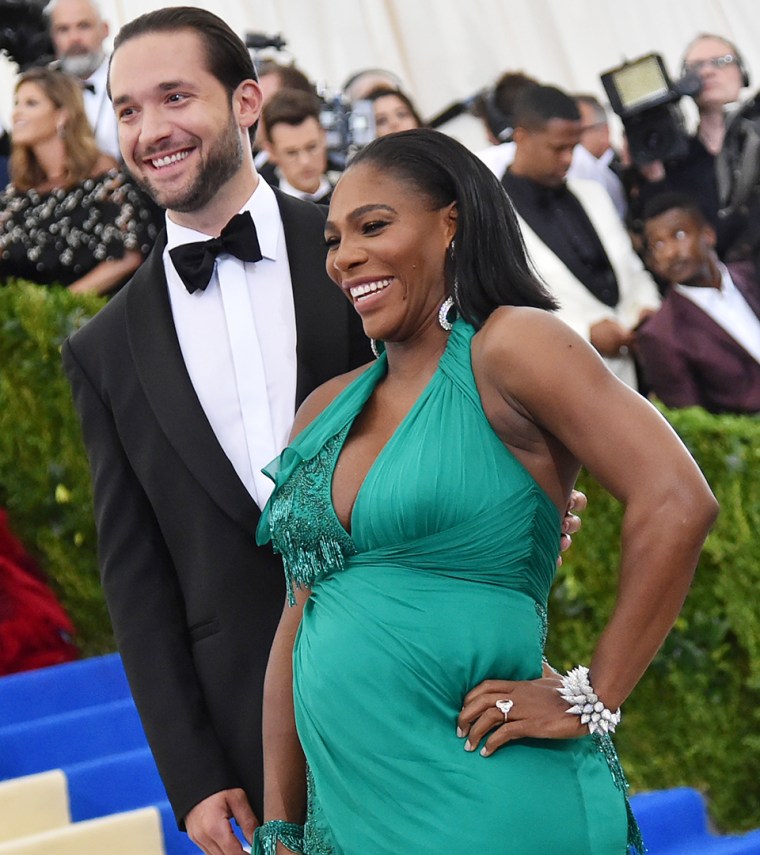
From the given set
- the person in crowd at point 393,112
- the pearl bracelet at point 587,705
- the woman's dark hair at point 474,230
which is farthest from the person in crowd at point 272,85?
the pearl bracelet at point 587,705

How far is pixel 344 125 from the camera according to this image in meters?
6.19

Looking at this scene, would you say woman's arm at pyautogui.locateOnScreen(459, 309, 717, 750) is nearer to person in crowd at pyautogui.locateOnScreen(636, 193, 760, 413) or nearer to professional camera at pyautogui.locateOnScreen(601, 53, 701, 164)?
person in crowd at pyautogui.locateOnScreen(636, 193, 760, 413)

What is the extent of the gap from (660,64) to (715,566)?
2.87 meters

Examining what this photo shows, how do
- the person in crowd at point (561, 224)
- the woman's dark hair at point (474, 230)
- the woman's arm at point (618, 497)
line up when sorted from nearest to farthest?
the woman's arm at point (618, 497), the woman's dark hair at point (474, 230), the person in crowd at point (561, 224)

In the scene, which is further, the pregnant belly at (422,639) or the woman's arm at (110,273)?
the woman's arm at (110,273)

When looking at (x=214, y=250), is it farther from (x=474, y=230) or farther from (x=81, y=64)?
(x=81, y=64)

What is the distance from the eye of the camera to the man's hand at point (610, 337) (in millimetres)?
5555

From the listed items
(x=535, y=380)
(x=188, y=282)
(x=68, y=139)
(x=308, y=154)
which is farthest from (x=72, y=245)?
(x=535, y=380)

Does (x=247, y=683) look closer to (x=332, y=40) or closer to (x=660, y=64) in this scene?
(x=660, y=64)

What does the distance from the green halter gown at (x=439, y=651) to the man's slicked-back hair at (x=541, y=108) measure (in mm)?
4094

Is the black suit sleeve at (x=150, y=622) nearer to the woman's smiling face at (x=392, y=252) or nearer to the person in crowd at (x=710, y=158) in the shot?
the woman's smiling face at (x=392, y=252)

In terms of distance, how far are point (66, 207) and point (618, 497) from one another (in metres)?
4.07


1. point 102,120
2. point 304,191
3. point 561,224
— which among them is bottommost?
point 561,224

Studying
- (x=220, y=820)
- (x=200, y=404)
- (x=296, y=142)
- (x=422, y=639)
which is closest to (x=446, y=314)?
(x=422, y=639)
